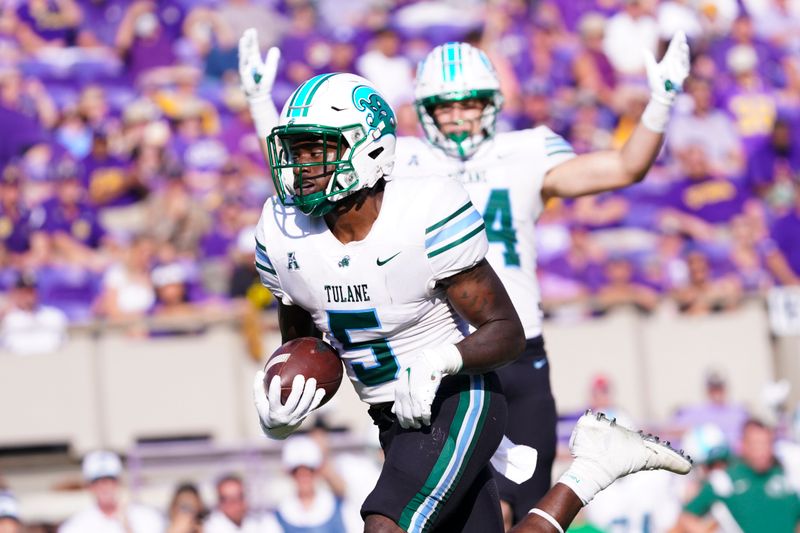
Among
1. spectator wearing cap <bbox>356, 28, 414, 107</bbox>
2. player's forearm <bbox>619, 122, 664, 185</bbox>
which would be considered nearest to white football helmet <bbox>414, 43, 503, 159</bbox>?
player's forearm <bbox>619, 122, 664, 185</bbox>

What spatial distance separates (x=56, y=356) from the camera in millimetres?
9211

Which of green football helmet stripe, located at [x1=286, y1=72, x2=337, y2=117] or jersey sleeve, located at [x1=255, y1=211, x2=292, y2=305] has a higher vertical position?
green football helmet stripe, located at [x1=286, y1=72, x2=337, y2=117]

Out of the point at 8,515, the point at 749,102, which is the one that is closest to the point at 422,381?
the point at 8,515

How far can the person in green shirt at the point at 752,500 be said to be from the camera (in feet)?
27.1

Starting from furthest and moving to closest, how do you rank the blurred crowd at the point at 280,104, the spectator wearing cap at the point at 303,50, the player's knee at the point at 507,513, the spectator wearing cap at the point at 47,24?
the spectator wearing cap at the point at 47,24 < the spectator wearing cap at the point at 303,50 < the blurred crowd at the point at 280,104 < the player's knee at the point at 507,513

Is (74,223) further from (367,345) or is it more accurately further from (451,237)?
(451,237)

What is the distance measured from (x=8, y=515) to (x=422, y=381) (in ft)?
14.6

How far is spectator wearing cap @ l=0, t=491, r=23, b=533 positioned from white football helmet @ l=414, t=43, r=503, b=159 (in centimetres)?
363

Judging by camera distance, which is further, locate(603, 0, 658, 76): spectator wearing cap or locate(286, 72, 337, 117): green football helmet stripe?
locate(603, 0, 658, 76): spectator wearing cap

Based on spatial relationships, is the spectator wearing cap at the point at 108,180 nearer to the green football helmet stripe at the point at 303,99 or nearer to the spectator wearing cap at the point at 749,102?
the spectator wearing cap at the point at 749,102

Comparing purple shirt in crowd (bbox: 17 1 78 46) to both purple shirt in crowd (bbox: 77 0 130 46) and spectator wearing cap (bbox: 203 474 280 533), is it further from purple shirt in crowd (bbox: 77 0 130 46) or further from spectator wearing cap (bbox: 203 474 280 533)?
spectator wearing cap (bbox: 203 474 280 533)

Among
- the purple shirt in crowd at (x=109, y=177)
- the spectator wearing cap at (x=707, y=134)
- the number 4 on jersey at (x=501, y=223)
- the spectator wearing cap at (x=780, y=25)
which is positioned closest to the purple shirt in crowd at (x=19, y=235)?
the purple shirt in crowd at (x=109, y=177)

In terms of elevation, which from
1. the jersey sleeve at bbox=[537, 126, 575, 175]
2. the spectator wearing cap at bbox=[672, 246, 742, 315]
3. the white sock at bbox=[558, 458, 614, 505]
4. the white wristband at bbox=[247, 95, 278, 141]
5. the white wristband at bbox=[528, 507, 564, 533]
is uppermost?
the white wristband at bbox=[247, 95, 278, 141]

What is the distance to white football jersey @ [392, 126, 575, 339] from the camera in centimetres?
539
